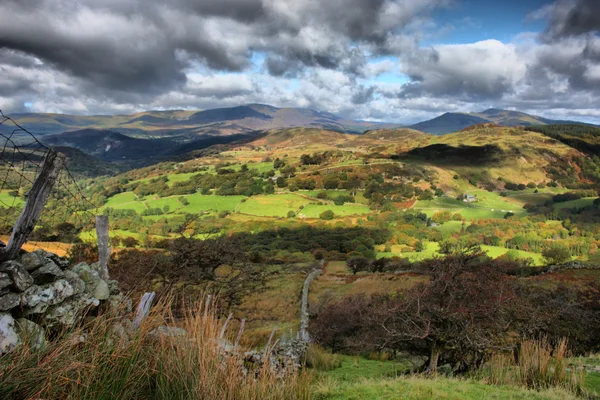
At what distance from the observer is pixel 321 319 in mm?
17297

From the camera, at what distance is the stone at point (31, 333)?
2922mm

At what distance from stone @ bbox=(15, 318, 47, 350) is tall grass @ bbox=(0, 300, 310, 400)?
9 centimetres

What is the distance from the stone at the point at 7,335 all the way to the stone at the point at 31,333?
0.27ft

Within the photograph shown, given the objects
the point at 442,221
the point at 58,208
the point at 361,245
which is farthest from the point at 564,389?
the point at 442,221

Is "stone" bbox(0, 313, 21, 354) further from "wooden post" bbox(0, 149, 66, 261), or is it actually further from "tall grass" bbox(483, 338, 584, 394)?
"tall grass" bbox(483, 338, 584, 394)

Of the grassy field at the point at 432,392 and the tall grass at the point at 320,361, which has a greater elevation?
the grassy field at the point at 432,392

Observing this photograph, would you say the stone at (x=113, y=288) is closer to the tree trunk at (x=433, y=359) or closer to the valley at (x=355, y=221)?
the valley at (x=355, y=221)

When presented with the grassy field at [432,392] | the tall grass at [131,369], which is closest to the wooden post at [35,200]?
the tall grass at [131,369]

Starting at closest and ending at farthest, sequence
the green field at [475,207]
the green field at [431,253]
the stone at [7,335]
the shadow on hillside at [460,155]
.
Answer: the stone at [7,335], the green field at [431,253], the green field at [475,207], the shadow on hillside at [460,155]

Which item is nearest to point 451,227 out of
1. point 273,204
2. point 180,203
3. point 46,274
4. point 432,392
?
point 273,204

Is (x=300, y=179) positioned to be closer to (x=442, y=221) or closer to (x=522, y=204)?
(x=442, y=221)

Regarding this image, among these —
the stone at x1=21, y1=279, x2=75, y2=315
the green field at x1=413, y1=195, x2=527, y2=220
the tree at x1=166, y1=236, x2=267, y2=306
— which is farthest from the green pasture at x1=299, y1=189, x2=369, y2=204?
the stone at x1=21, y1=279, x2=75, y2=315

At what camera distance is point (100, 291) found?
4086 millimetres

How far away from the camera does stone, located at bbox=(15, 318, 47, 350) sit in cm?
292
